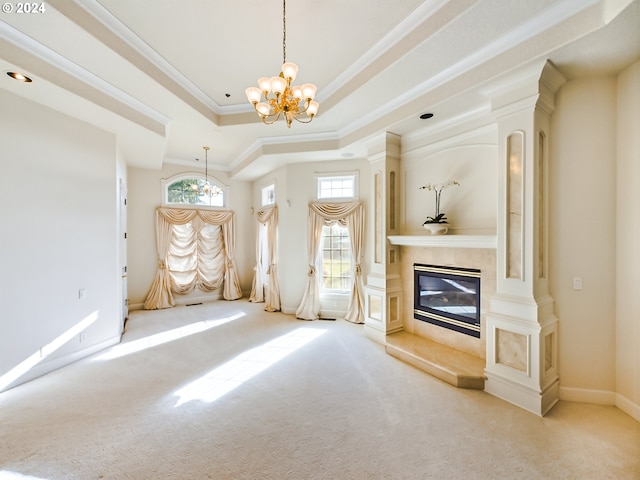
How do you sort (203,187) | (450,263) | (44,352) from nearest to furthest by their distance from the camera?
(44,352), (450,263), (203,187)

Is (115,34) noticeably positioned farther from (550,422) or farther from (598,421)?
(598,421)

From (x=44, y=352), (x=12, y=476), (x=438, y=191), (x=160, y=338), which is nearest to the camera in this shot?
(x=12, y=476)

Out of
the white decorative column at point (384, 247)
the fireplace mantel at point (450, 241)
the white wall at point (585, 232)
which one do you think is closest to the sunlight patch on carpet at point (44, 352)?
the white decorative column at point (384, 247)

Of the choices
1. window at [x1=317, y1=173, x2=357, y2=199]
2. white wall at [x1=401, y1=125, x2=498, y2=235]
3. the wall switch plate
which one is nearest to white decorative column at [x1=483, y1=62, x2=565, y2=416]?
the wall switch plate

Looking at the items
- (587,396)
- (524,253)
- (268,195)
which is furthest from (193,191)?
(587,396)

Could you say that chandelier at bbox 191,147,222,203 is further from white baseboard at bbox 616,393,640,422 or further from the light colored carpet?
white baseboard at bbox 616,393,640,422

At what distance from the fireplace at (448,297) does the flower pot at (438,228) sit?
508 millimetres

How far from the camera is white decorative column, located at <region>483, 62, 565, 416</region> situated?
250 centimetres

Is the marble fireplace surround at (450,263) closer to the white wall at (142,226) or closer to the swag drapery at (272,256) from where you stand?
the swag drapery at (272,256)

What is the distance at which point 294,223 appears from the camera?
5590mm

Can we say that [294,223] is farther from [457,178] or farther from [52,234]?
[52,234]

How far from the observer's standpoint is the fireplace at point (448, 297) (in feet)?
11.0

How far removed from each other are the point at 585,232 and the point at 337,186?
3.69m

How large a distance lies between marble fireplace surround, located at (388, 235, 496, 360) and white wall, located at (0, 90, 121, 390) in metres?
4.16
